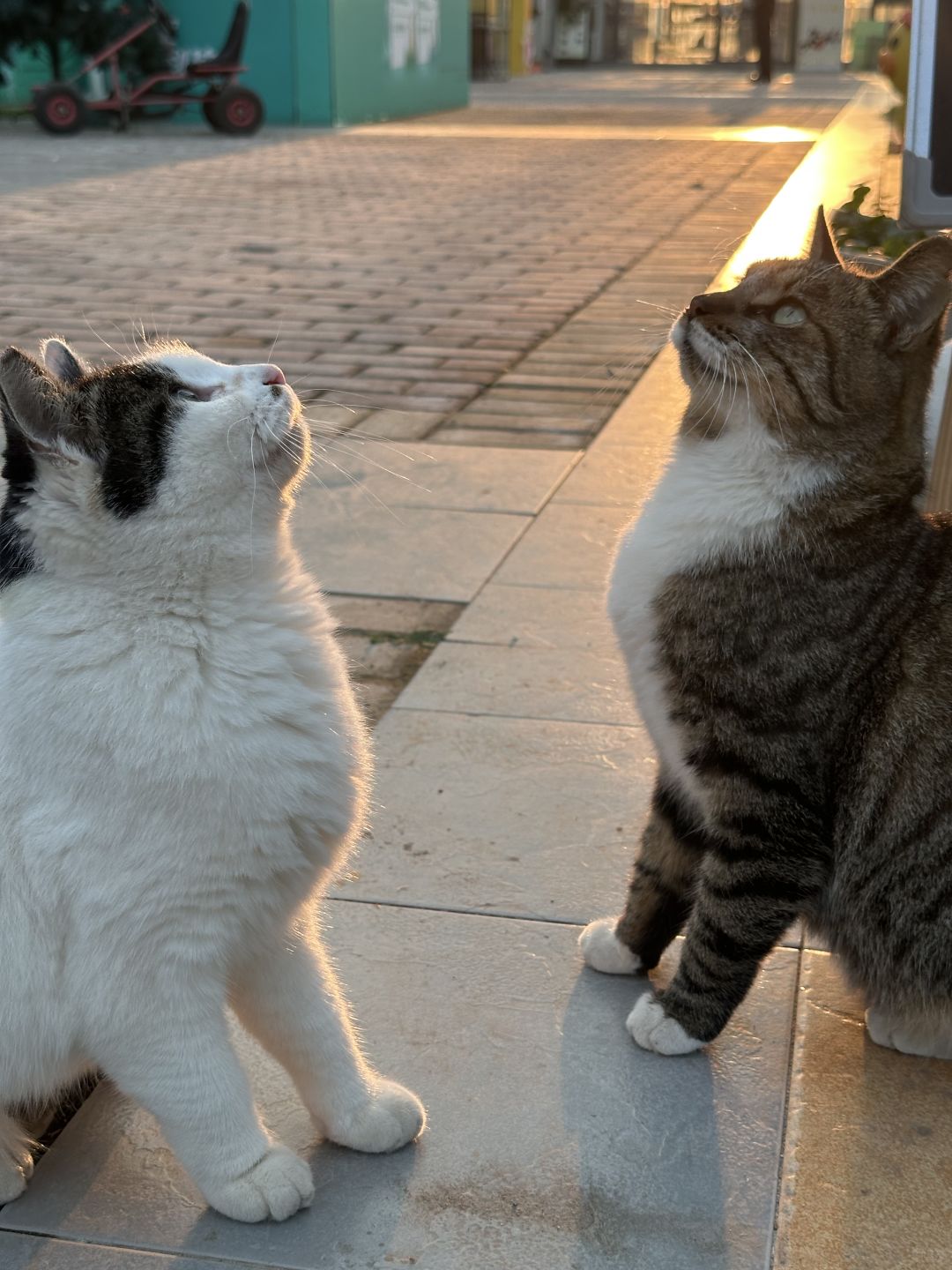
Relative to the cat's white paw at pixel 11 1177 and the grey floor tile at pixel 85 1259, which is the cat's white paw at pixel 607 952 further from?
the cat's white paw at pixel 11 1177

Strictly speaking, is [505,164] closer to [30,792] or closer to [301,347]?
[301,347]

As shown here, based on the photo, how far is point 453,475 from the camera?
5641 millimetres

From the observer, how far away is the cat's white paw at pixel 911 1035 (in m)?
2.58

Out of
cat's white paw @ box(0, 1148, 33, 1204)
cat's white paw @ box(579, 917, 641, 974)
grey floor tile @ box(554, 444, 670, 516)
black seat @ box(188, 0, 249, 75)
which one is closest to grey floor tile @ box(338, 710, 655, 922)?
cat's white paw @ box(579, 917, 641, 974)

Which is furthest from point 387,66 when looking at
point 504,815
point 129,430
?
point 129,430

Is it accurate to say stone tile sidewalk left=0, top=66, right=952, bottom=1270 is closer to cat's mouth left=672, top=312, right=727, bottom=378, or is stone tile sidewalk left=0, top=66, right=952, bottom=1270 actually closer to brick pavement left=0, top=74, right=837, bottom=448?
brick pavement left=0, top=74, right=837, bottom=448

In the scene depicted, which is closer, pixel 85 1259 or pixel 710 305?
pixel 85 1259

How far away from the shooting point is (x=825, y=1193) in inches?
90.3

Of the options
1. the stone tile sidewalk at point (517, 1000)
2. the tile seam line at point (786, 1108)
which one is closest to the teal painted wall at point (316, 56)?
the stone tile sidewalk at point (517, 1000)

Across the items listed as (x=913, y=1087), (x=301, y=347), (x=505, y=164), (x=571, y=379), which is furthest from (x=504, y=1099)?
(x=505, y=164)

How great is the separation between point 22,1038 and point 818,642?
5.02 ft

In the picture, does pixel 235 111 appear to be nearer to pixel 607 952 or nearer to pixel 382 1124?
pixel 607 952

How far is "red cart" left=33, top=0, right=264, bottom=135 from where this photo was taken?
696 inches

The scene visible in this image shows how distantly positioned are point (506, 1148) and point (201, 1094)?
0.61 meters
